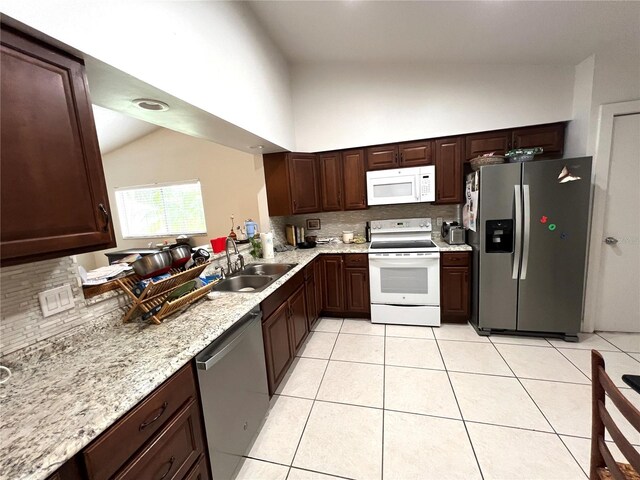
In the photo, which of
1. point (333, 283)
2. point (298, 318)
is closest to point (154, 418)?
point (298, 318)

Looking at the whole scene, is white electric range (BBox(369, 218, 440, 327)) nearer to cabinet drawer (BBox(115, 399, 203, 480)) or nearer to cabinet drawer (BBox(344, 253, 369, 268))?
cabinet drawer (BBox(344, 253, 369, 268))

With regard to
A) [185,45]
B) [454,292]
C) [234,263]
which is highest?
[185,45]

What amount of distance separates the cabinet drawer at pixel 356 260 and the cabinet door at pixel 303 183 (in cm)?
75

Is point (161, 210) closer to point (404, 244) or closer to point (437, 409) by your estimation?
point (404, 244)

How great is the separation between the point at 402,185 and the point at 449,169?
1.77ft

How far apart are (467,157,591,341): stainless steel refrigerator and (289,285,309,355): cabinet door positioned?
1.81 m

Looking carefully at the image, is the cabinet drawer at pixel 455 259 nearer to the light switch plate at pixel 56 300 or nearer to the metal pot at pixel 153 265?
the metal pot at pixel 153 265

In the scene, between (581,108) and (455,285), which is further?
(455,285)

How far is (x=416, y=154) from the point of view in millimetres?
3018

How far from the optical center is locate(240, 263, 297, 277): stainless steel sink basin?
97.5 inches

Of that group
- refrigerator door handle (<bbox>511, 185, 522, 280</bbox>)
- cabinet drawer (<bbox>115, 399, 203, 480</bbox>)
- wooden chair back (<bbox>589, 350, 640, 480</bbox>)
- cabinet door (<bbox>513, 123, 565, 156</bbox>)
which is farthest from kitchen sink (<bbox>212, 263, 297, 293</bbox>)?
cabinet door (<bbox>513, 123, 565, 156</bbox>)

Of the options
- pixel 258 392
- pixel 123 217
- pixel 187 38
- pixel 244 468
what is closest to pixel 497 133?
pixel 187 38

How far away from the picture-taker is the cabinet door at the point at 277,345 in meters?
1.83

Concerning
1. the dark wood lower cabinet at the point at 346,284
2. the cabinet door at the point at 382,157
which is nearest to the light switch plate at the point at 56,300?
the dark wood lower cabinet at the point at 346,284
